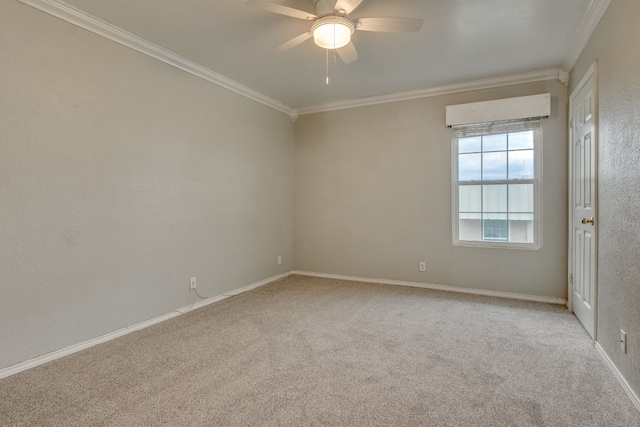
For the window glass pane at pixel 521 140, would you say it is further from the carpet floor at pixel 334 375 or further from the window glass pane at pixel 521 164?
the carpet floor at pixel 334 375

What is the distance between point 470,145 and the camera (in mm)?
4012

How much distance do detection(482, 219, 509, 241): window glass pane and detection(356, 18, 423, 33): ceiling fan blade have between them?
2.64 m

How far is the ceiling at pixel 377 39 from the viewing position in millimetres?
2402

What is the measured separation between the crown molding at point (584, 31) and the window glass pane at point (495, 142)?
0.87m

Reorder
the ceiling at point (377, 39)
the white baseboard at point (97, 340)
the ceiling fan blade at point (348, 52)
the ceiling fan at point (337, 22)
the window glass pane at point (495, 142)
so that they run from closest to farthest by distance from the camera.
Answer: the ceiling fan at point (337, 22), the white baseboard at point (97, 340), the ceiling at point (377, 39), the ceiling fan blade at point (348, 52), the window glass pane at point (495, 142)

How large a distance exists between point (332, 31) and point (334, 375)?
7.63 feet

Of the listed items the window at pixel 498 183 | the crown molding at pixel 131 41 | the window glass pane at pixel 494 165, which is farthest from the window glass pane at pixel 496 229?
the crown molding at pixel 131 41

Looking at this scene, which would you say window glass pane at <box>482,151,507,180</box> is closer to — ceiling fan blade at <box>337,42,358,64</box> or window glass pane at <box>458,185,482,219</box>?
window glass pane at <box>458,185,482,219</box>

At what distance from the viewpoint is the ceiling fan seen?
2029mm

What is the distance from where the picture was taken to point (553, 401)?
180cm

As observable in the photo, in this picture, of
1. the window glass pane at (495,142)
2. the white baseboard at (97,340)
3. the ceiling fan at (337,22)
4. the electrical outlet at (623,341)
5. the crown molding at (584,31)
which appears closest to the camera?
the electrical outlet at (623,341)

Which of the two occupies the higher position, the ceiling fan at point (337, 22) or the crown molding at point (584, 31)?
the crown molding at point (584, 31)

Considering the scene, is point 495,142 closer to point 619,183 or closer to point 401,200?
point 401,200

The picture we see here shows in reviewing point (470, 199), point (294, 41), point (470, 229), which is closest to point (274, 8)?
point (294, 41)
